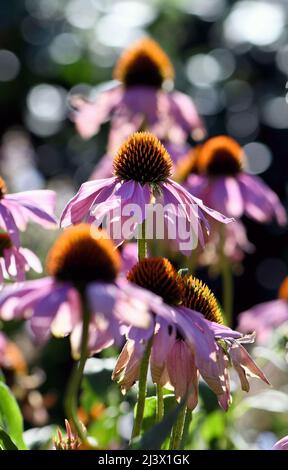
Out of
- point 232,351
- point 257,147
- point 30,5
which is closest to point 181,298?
point 232,351

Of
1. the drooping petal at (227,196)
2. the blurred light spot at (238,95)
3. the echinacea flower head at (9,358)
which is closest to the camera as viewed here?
the echinacea flower head at (9,358)

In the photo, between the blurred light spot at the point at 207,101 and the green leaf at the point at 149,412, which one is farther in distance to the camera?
the blurred light spot at the point at 207,101

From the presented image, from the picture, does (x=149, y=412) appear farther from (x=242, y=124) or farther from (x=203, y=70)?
(x=203, y=70)

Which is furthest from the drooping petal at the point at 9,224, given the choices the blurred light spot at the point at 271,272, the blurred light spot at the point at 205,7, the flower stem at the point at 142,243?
the blurred light spot at the point at 205,7

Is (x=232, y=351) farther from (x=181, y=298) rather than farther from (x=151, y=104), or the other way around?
(x=151, y=104)

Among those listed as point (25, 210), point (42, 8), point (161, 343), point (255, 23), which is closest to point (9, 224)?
point (25, 210)

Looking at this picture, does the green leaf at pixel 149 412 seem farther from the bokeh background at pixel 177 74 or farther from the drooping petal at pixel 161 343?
the bokeh background at pixel 177 74

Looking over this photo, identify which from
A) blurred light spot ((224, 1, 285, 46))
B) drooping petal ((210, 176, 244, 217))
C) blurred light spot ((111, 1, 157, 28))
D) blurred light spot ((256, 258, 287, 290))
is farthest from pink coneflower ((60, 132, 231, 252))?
blurred light spot ((111, 1, 157, 28))
